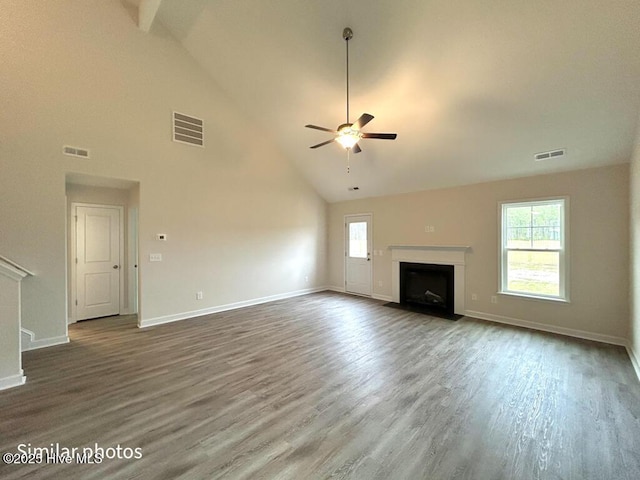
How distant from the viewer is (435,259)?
5672 millimetres

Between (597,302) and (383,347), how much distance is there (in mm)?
3226

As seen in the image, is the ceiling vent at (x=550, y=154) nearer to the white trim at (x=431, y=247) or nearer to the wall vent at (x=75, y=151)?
the white trim at (x=431, y=247)

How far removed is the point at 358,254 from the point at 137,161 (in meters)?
5.10

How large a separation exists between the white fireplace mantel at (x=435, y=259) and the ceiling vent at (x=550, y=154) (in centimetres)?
182

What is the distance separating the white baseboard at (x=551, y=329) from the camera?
384 centimetres

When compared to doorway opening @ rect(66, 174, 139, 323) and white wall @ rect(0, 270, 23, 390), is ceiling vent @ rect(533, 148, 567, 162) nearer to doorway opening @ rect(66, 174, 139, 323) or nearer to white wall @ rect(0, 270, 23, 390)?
doorway opening @ rect(66, 174, 139, 323)

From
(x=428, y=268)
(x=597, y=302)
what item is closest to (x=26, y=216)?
(x=428, y=268)

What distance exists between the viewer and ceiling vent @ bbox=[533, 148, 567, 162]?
394cm

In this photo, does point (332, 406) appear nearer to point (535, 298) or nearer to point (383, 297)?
point (535, 298)

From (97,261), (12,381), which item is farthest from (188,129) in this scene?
(12,381)

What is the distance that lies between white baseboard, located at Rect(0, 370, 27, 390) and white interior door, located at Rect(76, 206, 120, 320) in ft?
8.15

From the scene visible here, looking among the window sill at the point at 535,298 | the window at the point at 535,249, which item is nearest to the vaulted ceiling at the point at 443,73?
the window at the point at 535,249

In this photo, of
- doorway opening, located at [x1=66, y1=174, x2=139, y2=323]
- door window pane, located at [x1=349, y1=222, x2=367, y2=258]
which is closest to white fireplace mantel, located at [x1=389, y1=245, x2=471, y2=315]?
door window pane, located at [x1=349, y1=222, x2=367, y2=258]

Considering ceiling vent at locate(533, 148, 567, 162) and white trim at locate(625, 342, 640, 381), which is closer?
white trim at locate(625, 342, 640, 381)
